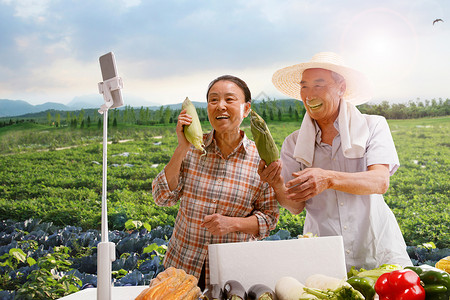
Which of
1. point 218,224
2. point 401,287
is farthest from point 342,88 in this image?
point 401,287

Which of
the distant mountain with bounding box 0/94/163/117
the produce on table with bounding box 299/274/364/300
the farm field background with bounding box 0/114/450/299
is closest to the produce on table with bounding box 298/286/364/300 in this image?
the produce on table with bounding box 299/274/364/300

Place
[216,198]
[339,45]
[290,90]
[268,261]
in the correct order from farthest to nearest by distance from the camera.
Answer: [339,45], [290,90], [216,198], [268,261]

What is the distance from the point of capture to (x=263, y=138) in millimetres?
1926

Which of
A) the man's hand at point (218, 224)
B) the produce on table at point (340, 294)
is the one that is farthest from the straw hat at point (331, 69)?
the produce on table at point (340, 294)

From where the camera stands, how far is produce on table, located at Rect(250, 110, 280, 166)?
1915 mm

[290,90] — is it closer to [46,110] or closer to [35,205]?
[35,205]

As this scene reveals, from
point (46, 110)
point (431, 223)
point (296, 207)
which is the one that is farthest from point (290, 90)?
point (46, 110)

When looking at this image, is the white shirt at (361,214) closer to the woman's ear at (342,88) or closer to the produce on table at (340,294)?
the woman's ear at (342,88)

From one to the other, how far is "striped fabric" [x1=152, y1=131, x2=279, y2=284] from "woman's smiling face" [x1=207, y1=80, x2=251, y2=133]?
139 mm

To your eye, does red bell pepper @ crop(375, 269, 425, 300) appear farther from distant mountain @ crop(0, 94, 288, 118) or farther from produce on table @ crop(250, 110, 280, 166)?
distant mountain @ crop(0, 94, 288, 118)

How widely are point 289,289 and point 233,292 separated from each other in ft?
0.66

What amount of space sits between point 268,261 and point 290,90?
1.41 metres

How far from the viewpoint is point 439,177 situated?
18.9 ft

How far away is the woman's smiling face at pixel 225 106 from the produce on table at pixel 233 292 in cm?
93
